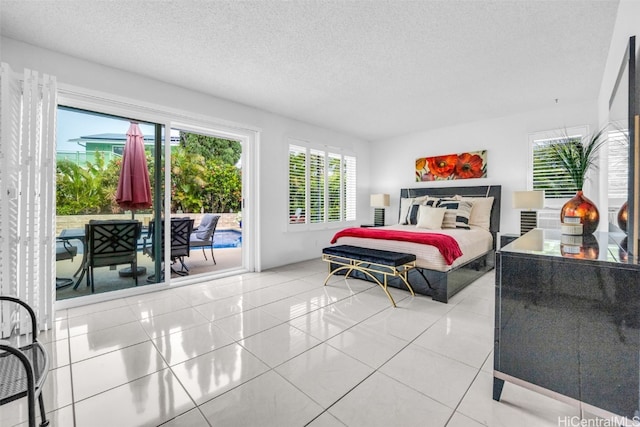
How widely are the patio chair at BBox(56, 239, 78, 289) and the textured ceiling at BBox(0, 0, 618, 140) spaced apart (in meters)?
1.94

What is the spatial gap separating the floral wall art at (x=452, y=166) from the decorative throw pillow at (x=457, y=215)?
0.75 m

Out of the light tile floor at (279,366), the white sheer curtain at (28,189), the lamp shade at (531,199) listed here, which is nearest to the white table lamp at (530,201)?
the lamp shade at (531,199)

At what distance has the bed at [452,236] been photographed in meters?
3.06

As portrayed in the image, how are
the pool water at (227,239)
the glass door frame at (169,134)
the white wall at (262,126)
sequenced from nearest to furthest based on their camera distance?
1. the white wall at (262,126)
2. the glass door frame at (169,134)
3. the pool water at (227,239)

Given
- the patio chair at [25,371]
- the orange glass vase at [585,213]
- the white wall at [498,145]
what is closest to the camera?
the patio chair at [25,371]

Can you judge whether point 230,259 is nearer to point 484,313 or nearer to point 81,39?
point 81,39

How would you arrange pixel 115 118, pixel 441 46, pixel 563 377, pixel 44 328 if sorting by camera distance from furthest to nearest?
pixel 115 118 < pixel 441 46 < pixel 44 328 < pixel 563 377

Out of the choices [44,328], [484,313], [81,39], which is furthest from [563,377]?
[81,39]

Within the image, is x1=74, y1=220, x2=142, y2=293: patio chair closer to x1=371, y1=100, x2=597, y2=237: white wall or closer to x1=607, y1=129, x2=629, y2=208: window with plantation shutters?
x1=607, y1=129, x2=629, y2=208: window with plantation shutters

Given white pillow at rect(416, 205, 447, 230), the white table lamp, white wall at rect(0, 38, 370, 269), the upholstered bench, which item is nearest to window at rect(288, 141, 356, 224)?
white wall at rect(0, 38, 370, 269)

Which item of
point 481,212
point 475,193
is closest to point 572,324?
point 481,212

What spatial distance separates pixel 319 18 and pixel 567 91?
3464 millimetres

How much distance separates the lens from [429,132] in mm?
5453

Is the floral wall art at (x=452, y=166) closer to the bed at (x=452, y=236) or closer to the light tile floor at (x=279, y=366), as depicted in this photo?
the bed at (x=452, y=236)
